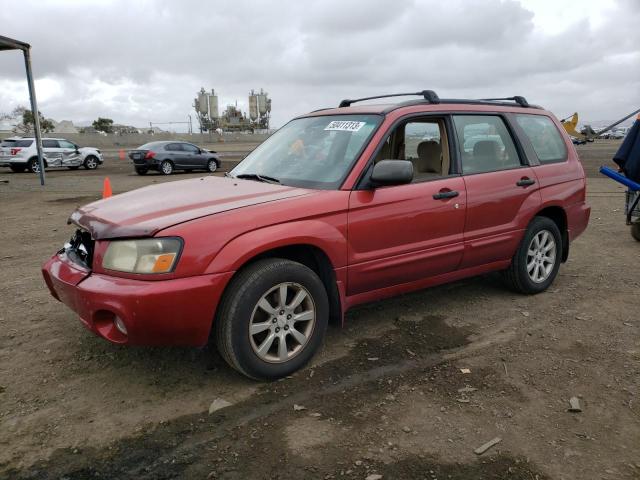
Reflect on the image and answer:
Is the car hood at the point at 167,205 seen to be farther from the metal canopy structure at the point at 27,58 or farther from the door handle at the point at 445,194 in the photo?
the metal canopy structure at the point at 27,58

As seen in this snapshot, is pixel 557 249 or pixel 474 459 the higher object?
pixel 557 249

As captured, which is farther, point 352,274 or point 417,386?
point 352,274

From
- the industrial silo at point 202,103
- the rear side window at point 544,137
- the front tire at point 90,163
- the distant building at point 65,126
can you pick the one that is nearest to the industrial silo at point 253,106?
the industrial silo at point 202,103

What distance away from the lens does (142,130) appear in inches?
2692

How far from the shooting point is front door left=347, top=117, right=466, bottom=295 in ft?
11.9

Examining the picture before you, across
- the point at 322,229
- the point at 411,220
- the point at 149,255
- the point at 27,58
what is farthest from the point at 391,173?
the point at 27,58

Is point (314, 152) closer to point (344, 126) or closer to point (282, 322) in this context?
point (344, 126)

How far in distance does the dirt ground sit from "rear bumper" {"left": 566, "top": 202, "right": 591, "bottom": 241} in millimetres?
734

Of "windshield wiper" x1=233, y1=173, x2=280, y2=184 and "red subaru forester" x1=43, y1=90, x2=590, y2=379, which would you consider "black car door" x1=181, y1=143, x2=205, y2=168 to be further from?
"windshield wiper" x1=233, y1=173, x2=280, y2=184

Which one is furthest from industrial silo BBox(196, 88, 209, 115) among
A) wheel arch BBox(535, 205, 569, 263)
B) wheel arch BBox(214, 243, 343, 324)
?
wheel arch BBox(214, 243, 343, 324)

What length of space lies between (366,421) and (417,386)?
1.70ft

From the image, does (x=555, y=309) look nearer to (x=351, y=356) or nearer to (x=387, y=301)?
(x=387, y=301)

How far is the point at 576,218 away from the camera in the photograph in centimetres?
522

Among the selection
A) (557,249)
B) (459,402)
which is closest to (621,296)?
(557,249)
